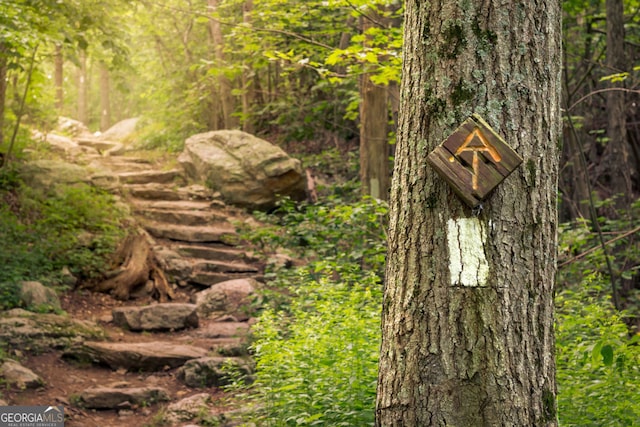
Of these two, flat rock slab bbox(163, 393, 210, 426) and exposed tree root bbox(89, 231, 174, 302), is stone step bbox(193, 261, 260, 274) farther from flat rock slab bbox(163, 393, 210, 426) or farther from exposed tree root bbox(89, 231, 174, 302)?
flat rock slab bbox(163, 393, 210, 426)

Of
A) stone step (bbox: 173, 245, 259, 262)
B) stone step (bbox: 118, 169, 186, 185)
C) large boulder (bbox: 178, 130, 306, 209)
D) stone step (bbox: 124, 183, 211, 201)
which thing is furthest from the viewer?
stone step (bbox: 118, 169, 186, 185)

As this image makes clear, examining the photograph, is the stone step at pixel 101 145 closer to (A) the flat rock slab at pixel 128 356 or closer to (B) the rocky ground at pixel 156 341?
(B) the rocky ground at pixel 156 341

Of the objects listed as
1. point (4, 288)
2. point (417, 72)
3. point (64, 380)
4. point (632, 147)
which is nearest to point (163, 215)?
point (4, 288)

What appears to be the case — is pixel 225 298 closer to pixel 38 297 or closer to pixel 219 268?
pixel 219 268

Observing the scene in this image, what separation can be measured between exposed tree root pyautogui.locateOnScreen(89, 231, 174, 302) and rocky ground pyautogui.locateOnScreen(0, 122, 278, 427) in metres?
0.14

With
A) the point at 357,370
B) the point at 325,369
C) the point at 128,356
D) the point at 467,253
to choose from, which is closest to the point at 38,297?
the point at 128,356

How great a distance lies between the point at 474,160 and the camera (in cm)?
244

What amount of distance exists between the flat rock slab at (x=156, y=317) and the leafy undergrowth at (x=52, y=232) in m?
1.28

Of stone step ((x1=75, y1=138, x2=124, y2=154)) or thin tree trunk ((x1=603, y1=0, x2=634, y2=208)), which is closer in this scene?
thin tree trunk ((x1=603, y1=0, x2=634, y2=208))

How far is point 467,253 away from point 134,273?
8.29 metres

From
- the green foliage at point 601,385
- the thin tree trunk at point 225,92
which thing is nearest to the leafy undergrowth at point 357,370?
the green foliage at point 601,385

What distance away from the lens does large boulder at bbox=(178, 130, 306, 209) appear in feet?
45.3

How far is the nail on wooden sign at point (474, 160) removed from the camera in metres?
2.41

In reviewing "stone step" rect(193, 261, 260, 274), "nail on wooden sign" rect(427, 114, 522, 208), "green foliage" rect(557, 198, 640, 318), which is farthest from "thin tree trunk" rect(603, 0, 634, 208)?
"nail on wooden sign" rect(427, 114, 522, 208)
